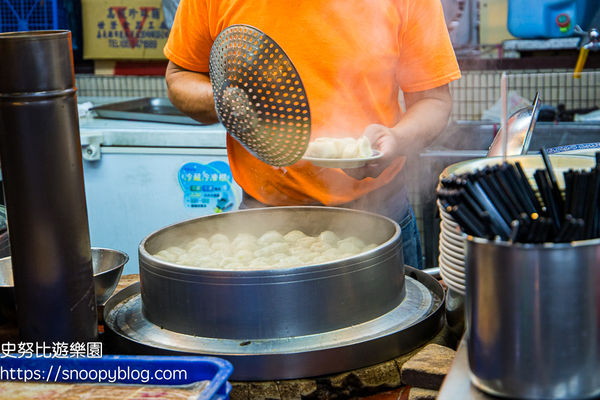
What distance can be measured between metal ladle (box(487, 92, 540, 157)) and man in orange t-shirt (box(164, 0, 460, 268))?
1.46ft

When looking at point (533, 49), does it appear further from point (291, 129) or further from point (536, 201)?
point (536, 201)

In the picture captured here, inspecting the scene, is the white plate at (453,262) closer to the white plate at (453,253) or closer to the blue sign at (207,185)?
the white plate at (453,253)

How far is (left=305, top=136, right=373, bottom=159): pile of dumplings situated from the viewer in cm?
178

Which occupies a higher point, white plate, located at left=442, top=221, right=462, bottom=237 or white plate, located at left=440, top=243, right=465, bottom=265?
white plate, located at left=442, top=221, right=462, bottom=237

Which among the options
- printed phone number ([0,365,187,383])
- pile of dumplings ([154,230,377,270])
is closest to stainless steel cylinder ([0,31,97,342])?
printed phone number ([0,365,187,383])

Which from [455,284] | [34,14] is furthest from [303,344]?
[34,14]

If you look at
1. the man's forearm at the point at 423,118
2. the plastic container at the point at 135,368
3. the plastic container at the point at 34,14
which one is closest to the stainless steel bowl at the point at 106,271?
the plastic container at the point at 135,368

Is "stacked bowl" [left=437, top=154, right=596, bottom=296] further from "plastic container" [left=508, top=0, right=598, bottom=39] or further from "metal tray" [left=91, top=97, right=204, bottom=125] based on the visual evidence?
"plastic container" [left=508, top=0, right=598, bottom=39]

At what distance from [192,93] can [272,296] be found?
1.00 m

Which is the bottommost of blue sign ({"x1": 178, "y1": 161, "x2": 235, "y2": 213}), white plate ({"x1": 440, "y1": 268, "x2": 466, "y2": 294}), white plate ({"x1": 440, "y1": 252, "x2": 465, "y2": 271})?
blue sign ({"x1": 178, "y1": 161, "x2": 235, "y2": 213})

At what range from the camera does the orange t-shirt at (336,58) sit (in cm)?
204

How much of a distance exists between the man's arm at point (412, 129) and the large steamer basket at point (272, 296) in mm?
394

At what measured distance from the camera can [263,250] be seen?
1.72 m

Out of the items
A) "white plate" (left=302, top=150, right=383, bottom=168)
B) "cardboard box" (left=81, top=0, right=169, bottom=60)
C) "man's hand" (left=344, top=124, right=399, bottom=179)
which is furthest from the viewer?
"cardboard box" (left=81, top=0, right=169, bottom=60)
